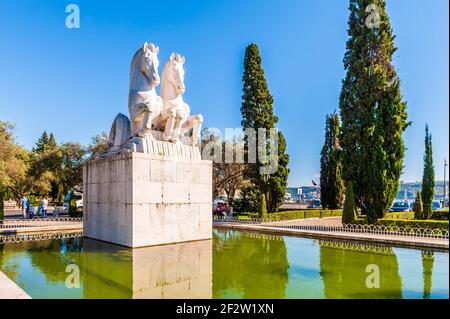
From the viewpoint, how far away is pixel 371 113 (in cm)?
1978

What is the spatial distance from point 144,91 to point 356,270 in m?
8.12

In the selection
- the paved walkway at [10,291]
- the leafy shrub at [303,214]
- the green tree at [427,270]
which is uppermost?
the paved walkway at [10,291]

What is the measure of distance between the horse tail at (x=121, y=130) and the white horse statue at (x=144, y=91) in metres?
0.47

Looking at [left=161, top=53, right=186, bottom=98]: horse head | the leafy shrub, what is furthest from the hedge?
[left=161, top=53, right=186, bottom=98]: horse head

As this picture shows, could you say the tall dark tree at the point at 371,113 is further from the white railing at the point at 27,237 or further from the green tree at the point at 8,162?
the green tree at the point at 8,162

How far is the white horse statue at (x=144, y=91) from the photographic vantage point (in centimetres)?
1058

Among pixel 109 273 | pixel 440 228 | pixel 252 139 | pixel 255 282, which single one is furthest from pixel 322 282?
pixel 252 139

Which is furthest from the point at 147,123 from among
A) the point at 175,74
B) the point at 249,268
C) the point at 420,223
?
the point at 420,223

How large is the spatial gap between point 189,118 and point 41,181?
2689 cm

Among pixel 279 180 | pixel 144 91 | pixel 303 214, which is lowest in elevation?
pixel 303 214

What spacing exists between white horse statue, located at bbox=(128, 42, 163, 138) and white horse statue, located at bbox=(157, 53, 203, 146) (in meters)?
0.49

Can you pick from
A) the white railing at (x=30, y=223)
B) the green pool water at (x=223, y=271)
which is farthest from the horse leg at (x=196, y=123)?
the white railing at (x=30, y=223)

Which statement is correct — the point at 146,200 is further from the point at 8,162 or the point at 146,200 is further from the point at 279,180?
the point at 8,162

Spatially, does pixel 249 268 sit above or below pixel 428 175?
below
